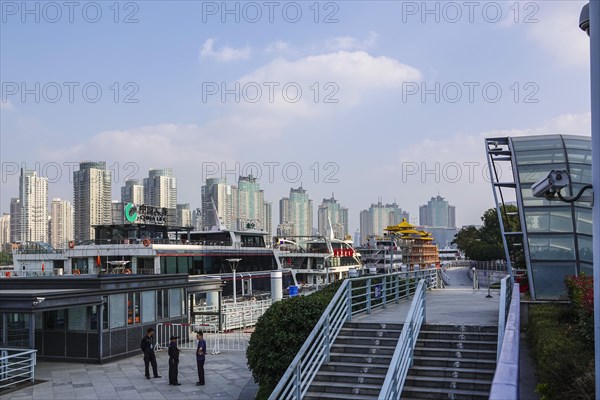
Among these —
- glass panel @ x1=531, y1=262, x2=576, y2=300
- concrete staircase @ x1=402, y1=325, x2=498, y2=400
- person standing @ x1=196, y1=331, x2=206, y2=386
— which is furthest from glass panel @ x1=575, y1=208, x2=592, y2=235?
person standing @ x1=196, y1=331, x2=206, y2=386

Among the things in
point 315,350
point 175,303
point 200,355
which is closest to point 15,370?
point 200,355

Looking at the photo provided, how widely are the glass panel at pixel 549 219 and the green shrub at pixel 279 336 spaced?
9.10 metres

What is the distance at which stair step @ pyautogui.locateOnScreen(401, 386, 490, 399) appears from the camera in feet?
29.8

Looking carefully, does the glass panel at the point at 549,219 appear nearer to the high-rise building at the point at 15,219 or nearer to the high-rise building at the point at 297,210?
the high-rise building at the point at 15,219

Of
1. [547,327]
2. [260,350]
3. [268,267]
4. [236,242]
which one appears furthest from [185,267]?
[547,327]

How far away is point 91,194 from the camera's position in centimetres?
10600

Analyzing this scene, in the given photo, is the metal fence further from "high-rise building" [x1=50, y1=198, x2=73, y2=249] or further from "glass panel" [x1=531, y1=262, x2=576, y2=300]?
"high-rise building" [x1=50, y1=198, x2=73, y2=249]

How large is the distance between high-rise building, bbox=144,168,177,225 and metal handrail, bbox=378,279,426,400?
104 meters

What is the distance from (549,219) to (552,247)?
3.26ft

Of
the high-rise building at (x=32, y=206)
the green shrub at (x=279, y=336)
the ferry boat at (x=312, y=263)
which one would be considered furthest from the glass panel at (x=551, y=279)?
the high-rise building at (x=32, y=206)

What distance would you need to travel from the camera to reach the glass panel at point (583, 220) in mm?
17406

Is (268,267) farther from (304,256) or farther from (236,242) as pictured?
(304,256)

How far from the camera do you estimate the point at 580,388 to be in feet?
17.4

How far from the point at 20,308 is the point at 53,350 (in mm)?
3285
